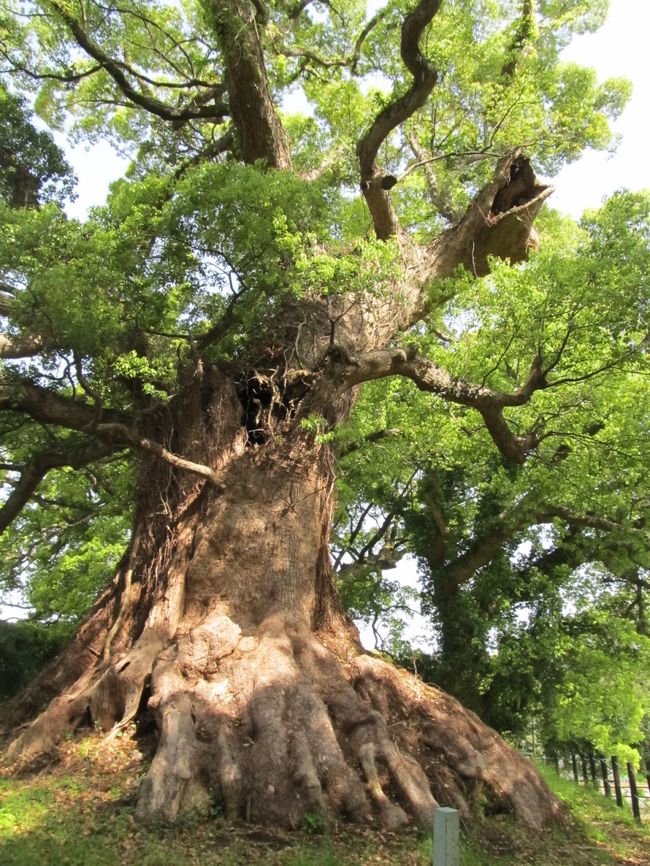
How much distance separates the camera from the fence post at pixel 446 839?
297 cm

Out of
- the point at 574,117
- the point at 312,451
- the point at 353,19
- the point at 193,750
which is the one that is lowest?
the point at 193,750

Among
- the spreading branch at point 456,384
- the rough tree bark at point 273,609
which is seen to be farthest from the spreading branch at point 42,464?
the spreading branch at point 456,384

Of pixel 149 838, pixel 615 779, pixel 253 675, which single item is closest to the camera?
pixel 149 838

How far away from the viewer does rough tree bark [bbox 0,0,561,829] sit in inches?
199

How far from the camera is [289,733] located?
5.22 m

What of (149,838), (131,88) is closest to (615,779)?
(149,838)

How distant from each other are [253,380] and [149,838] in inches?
207

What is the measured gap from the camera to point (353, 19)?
42.6 ft

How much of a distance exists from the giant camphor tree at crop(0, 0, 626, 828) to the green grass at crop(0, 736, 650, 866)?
0.24 metres

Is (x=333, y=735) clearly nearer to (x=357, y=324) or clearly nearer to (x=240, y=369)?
(x=240, y=369)

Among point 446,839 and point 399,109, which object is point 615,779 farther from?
point 399,109

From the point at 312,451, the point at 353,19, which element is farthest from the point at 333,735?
the point at 353,19

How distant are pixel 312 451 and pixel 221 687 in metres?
2.98

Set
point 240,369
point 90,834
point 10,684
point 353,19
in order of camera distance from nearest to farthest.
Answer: point 90,834 → point 240,369 → point 10,684 → point 353,19
